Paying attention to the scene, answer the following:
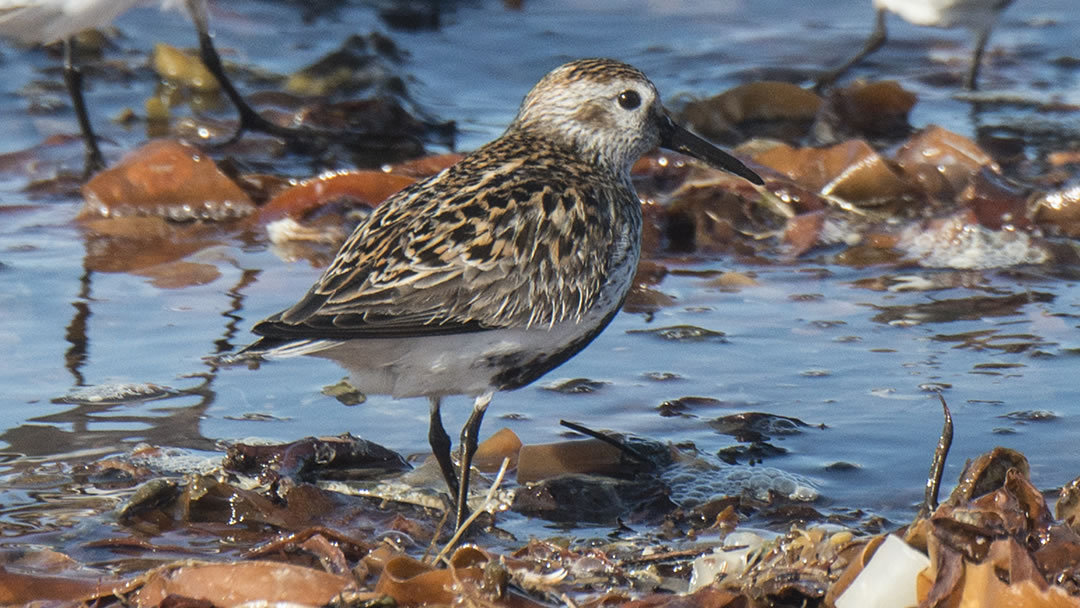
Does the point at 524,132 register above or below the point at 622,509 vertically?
above

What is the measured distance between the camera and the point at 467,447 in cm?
363

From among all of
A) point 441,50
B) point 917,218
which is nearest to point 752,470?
point 917,218

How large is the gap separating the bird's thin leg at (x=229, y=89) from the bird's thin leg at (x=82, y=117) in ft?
1.92

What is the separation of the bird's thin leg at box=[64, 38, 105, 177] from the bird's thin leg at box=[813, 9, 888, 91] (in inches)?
142

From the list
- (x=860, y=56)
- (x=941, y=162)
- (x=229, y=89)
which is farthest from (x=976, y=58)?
(x=229, y=89)

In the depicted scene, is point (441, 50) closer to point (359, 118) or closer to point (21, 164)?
point (359, 118)

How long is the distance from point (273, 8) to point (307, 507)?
678 centimetres

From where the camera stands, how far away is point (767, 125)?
7.37 m

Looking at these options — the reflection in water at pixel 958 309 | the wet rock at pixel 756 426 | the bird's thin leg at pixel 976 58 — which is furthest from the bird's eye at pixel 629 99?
the bird's thin leg at pixel 976 58

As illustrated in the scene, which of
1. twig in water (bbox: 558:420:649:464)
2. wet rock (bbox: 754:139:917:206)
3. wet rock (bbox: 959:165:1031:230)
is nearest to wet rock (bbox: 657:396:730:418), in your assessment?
twig in water (bbox: 558:420:649:464)

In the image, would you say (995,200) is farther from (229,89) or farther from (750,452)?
(229,89)

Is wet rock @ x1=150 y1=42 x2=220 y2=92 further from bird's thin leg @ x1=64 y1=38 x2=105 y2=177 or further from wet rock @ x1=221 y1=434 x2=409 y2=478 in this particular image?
wet rock @ x1=221 y1=434 x2=409 y2=478

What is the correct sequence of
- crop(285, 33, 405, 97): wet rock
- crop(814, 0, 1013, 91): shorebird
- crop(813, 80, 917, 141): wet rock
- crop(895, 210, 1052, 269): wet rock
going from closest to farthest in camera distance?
crop(895, 210, 1052, 269): wet rock < crop(813, 80, 917, 141): wet rock < crop(285, 33, 405, 97): wet rock < crop(814, 0, 1013, 91): shorebird

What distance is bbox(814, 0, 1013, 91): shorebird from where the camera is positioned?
820 centimetres
